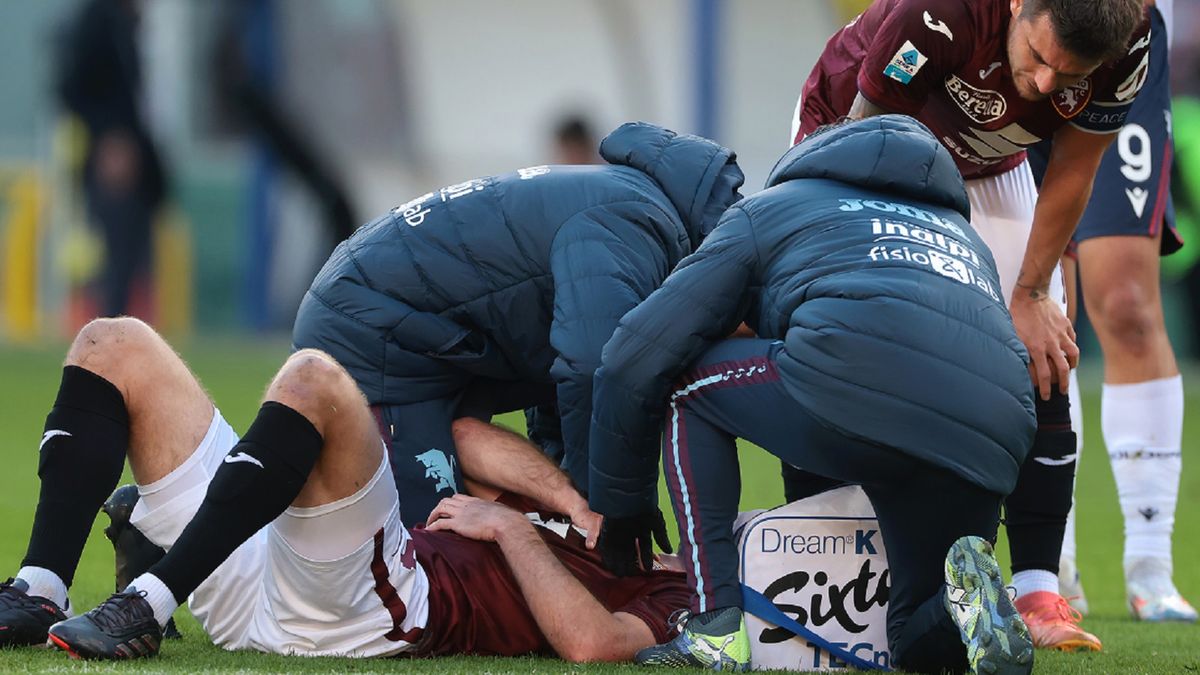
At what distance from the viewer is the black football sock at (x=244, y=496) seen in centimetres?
369

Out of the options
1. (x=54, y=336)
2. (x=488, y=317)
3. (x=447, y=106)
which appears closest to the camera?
(x=488, y=317)

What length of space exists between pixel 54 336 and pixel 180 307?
4.16 feet

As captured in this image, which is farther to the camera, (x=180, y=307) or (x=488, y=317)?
Answer: (x=180, y=307)

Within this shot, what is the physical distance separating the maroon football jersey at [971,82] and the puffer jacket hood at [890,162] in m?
0.45

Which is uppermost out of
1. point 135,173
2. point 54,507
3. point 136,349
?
point 136,349

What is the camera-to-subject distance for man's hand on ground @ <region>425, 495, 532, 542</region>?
4098 mm

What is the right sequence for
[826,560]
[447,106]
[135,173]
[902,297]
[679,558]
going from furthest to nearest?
[447,106]
[135,173]
[679,558]
[826,560]
[902,297]

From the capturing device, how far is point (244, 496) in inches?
145

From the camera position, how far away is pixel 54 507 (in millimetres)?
3928

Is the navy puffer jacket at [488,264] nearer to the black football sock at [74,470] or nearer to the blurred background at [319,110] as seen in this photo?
the black football sock at [74,470]

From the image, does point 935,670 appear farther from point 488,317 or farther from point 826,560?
point 488,317

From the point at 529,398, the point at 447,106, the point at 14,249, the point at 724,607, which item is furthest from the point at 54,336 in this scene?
the point at 724,607

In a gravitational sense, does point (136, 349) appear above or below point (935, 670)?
above

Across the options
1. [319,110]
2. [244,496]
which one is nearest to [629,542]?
[244,496]
